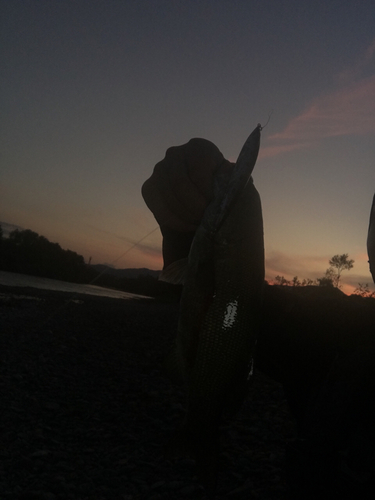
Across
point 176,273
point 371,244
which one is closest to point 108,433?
point 176,273

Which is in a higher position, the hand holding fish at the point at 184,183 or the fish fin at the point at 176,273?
the hand holding fish at the point at 184,183

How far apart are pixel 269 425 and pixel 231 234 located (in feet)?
17.0

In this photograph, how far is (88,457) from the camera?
15.1ft

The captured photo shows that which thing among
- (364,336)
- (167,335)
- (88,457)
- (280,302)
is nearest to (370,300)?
(364,336)

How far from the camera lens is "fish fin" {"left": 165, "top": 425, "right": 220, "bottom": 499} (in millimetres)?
2377

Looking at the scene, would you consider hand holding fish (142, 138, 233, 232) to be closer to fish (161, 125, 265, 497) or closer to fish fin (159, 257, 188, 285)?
fish (161, 125, 265, 497)

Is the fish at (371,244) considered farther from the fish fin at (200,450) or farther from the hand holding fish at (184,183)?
the fish fin at (200,450)

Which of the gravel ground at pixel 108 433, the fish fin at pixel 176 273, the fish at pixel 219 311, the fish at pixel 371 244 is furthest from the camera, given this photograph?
the gravel ground at pixel 108 433

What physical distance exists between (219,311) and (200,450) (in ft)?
3.75

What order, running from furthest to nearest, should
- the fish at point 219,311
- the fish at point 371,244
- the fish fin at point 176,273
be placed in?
1. the fish fin at point 176,273
2. the fish at point 371,244
3. the fish at point 219,311

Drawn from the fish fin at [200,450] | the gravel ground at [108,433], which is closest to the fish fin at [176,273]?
the fish fin at [200,450]

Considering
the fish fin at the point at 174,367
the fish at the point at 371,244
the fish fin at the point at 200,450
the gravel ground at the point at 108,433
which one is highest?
A: the fish at the point at 371,244

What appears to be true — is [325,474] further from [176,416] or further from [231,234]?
[176,416]

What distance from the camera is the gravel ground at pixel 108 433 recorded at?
13.1ft
